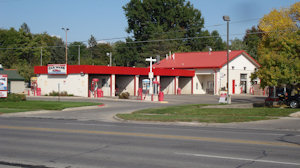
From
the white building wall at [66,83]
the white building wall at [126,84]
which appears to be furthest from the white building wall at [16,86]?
the white building wall at [126,84]

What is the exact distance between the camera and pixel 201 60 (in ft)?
202

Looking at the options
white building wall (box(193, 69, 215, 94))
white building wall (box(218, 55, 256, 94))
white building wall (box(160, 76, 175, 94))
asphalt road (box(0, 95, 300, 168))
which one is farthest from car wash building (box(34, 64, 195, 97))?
asphalt road (box(0, 95, 300, 168))

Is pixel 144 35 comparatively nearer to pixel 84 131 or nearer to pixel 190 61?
pixel 190 61

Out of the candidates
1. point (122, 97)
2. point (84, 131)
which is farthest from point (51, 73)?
point (84, 131)

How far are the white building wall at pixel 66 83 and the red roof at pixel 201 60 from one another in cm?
2017

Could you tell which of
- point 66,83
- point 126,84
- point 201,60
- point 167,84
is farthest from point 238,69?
point 66,83

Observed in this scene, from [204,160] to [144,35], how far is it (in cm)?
8388

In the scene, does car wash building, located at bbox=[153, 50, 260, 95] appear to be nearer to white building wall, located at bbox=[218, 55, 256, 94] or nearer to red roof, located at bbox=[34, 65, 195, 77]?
white building wall, located at bbox=[218, 55, 256, 94]

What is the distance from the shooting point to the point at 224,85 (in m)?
58.3

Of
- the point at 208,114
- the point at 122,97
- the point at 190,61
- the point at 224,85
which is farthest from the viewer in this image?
the point at 190,61

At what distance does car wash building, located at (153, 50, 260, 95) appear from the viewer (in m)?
57.5

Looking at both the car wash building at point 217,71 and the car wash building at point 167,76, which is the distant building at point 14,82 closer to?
the car wash building at point 167,76

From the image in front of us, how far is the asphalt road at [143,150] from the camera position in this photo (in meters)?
9.14

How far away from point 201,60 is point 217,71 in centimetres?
531
